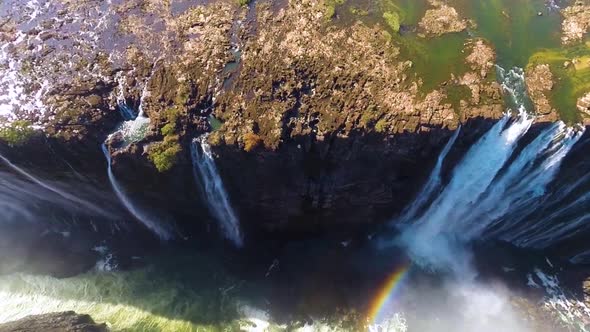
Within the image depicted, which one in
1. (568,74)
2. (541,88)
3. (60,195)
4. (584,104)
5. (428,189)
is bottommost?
(60,195)

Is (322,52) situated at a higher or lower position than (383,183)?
higher

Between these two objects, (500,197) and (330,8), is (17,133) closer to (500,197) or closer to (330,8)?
(330,8)

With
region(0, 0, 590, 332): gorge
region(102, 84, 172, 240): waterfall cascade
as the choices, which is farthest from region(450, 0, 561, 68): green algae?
region(102, 84, 172, 240): waterfall cascade

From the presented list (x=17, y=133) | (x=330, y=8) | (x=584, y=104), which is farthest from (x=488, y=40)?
(x=17, y=133)

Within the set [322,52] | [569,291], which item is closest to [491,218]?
[569,291]

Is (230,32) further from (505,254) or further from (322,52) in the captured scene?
(505,254)
